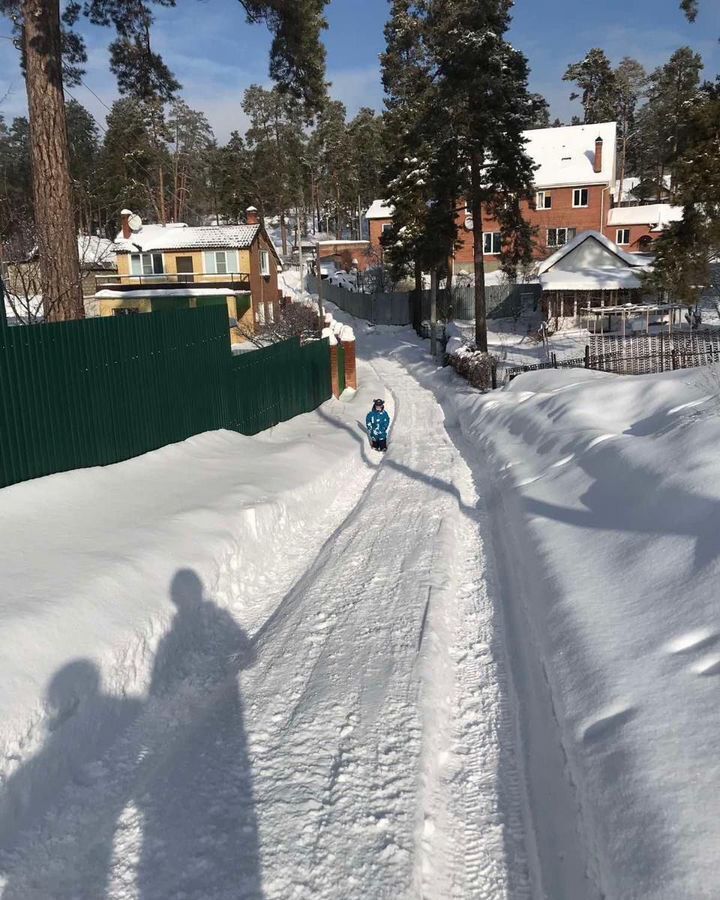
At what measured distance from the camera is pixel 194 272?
3762 cm

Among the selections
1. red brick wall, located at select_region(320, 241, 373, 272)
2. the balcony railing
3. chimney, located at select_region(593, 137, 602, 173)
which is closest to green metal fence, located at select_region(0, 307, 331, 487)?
the balcony railing

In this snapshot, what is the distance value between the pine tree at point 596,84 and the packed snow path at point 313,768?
275ft

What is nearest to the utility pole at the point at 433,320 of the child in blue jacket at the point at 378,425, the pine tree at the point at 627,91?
the child in blue jacket at the point at 378,425

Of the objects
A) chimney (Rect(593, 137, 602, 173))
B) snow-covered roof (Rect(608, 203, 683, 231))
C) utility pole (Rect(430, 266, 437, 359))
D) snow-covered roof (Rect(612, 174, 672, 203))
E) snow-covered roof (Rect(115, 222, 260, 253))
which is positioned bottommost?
utility pole (Rect(430, 266, 437, 359))

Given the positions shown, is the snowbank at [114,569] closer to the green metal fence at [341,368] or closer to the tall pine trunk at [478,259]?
the green metal fence at [341,368]

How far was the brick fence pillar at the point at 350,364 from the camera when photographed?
2231 centimetres

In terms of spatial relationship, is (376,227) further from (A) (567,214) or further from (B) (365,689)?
(B) (365,689)

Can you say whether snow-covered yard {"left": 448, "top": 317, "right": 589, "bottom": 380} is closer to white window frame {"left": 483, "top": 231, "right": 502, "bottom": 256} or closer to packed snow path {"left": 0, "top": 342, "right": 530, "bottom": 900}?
white window frame {"left": 483, "top": 231, "right": 502, "bottom": 256}

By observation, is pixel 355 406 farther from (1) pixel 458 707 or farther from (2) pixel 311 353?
(1) pixel 458 707

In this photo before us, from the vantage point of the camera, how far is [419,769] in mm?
4168

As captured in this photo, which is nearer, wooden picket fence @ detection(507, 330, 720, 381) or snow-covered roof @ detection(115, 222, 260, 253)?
wooden picket fence @ detection(507, 330, 720, 381)

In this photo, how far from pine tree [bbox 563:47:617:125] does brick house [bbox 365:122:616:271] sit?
30.2 m

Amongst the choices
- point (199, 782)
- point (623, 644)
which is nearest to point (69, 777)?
point (199, 782)

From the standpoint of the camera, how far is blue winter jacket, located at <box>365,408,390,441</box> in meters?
14.1
